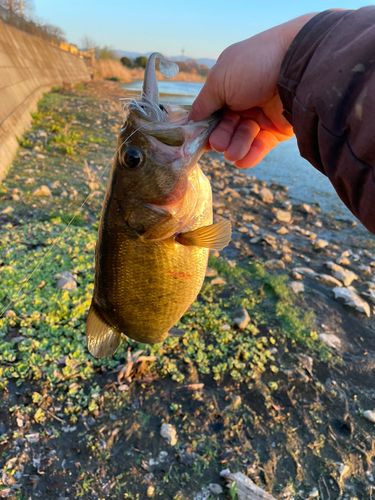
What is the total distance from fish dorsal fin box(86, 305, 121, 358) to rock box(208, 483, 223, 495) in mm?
1387

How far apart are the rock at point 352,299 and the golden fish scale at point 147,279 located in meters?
3.63

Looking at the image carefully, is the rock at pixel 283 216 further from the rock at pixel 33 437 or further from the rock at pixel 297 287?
the rock at pixel 33 437

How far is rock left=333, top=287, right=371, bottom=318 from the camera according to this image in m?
5.26

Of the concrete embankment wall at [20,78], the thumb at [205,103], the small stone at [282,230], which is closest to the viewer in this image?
the thumb at [205,103]

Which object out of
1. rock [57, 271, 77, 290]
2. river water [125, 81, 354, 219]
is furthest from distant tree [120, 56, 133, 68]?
rock [57, 271, 77, 290]

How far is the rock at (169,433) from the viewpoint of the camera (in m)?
3.15

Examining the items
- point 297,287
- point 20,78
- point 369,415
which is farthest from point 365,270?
point 20,78

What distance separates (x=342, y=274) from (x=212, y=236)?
15.2 ft

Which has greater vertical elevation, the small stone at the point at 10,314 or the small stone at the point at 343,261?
the small stone at the point at 10,314

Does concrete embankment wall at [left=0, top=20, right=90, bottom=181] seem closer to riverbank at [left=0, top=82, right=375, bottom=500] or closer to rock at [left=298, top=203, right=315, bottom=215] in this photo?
riverbank at [left=0, top=82, right=375, bottom=500]

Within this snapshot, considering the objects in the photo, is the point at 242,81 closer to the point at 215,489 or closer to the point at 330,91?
the point at 330,91

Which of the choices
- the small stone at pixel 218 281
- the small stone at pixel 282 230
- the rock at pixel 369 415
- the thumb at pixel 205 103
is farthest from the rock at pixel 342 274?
the thumb at pixel 205 103

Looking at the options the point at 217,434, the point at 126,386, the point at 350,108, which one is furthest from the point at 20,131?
the point at 350,108

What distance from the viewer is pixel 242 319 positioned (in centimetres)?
439
